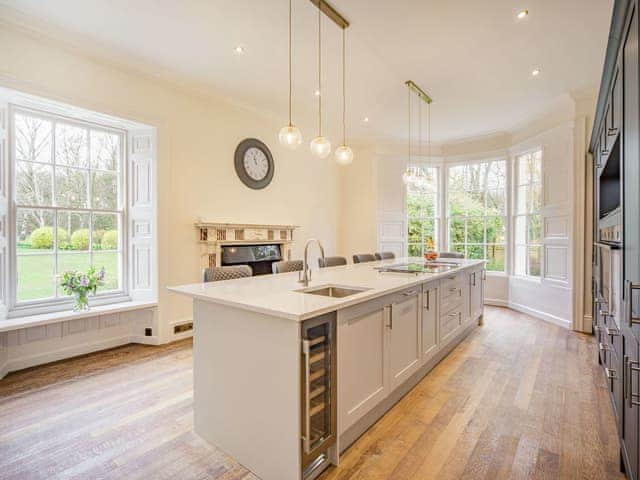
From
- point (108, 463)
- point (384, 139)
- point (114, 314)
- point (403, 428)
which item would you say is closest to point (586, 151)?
point (384, 139)

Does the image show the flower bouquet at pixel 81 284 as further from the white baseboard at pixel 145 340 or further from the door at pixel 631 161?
the door at pixel 631 161

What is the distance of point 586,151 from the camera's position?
4207mm

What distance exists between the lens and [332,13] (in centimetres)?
267

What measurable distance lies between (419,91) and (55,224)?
4.37m

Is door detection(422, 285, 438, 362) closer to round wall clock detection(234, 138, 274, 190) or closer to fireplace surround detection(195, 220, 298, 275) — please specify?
fireplace surround detection(195, 220, 298, 275)

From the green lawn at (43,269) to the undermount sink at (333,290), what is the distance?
2.75 meters

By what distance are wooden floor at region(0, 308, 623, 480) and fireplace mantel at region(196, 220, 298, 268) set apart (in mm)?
1325

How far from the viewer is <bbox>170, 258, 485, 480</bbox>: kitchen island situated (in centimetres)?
157

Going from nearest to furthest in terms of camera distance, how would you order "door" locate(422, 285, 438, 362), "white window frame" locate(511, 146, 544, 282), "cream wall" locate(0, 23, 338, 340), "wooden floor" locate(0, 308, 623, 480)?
"wooden floor" locate(0, 308, 623, 480), "door" locate(422, 285, 438, 362), "cream wall" locate(0, 23, 338, 340), "white window frame" locate(511, 146, 544, 282)

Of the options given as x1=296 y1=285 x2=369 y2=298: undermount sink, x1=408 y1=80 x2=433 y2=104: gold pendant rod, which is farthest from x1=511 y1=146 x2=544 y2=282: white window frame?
x1=296 y1=285 x2=369 y2=298: undermount sink

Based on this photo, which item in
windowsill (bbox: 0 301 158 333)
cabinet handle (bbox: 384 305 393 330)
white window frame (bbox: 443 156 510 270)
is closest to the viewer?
cabinet handle (bbox: 384 305 393 330)

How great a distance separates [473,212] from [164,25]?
5.53 meters

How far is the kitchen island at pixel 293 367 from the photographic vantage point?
62.0 inches

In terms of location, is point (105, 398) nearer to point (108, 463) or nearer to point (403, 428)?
point (108, 463)
